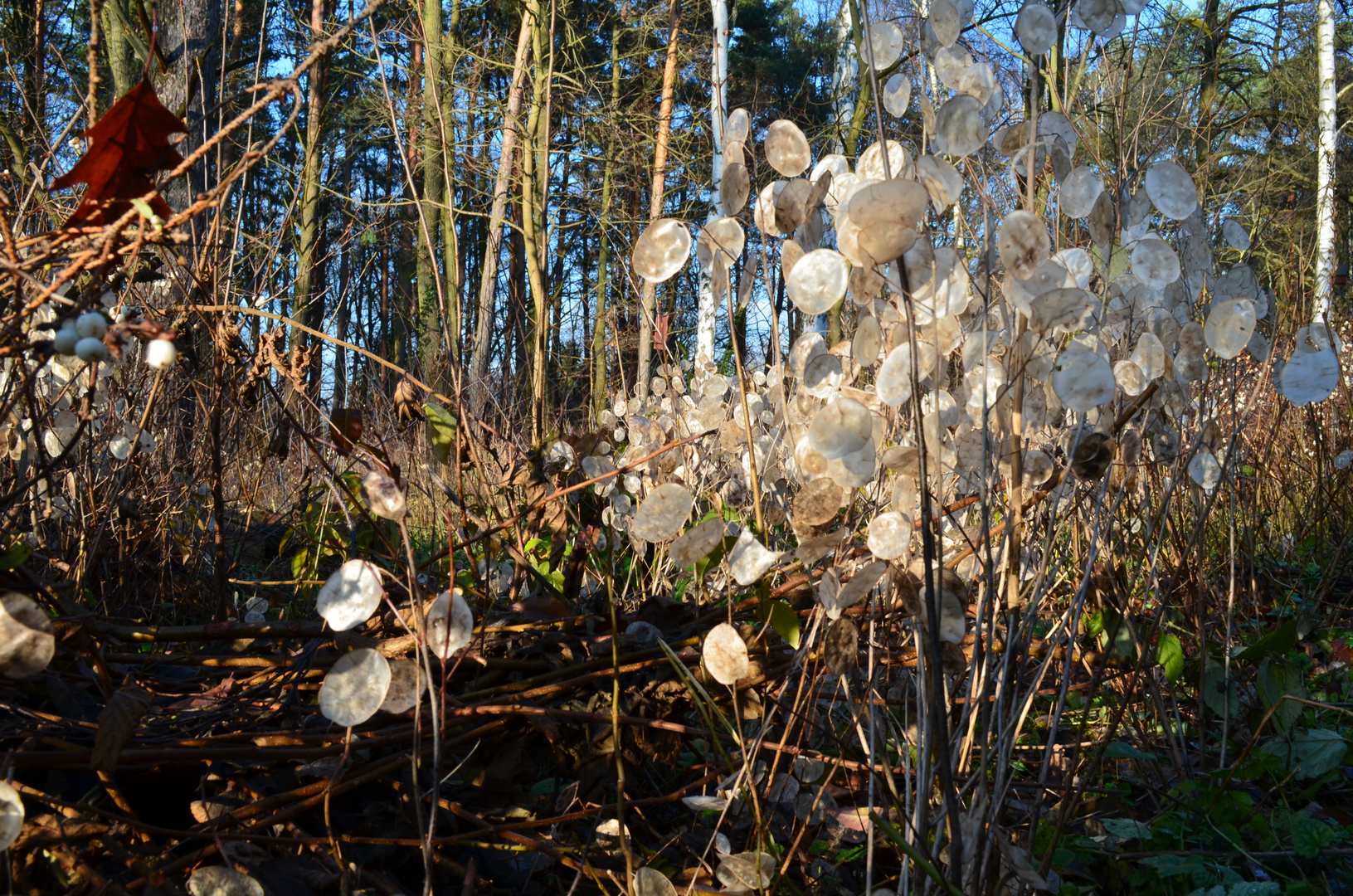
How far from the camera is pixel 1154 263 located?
975mm

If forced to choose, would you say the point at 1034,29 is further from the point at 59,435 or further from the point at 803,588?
the point at 59,435

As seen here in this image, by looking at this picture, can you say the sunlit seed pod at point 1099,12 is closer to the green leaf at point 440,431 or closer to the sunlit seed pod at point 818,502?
the sunlit seed pod at point 818,502

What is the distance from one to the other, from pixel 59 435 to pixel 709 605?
1.07 meters

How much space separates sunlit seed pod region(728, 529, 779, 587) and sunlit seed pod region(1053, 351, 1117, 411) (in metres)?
0.34

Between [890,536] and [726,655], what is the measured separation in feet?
0.71

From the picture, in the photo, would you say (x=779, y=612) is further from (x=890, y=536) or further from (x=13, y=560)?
(x=13, y=560)

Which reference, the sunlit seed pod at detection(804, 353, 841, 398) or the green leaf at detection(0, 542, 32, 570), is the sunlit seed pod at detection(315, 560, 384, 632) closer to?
the green leaf at detection(0, 542, 32, 570)

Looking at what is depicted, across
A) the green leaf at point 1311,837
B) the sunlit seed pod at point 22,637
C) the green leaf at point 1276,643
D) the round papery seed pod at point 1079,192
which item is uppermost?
the round papery seed pod at point 1079,192

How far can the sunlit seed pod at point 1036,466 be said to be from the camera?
891 millimetres

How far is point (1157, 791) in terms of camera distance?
123 centimetres

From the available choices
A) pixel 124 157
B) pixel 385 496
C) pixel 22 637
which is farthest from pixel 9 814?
pixel 124 157

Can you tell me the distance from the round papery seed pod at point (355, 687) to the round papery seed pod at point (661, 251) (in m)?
0.49

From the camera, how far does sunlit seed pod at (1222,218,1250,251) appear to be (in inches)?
46.1

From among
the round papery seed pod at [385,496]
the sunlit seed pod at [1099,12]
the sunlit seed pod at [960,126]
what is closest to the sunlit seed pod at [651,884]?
the round papery seed pod at [385,496]
